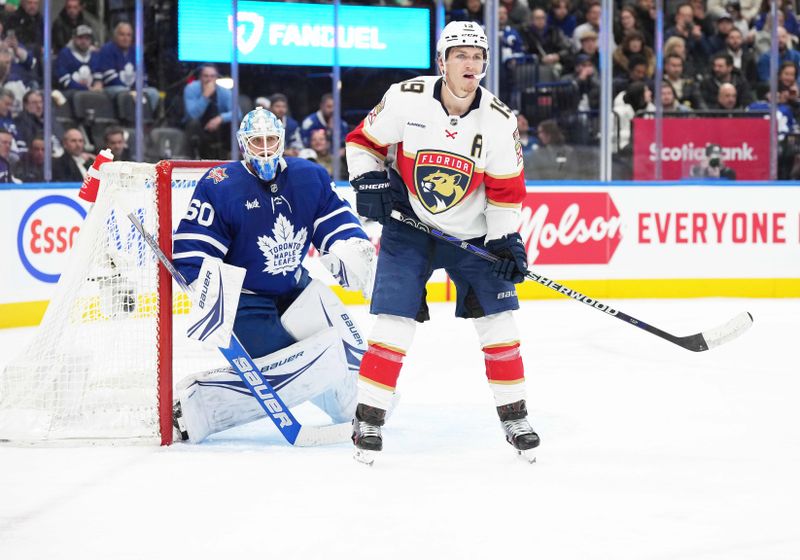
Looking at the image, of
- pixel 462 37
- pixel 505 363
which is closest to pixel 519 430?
pixel 505 363

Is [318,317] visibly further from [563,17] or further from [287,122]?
[563,17]

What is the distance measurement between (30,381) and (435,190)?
1.24 meters

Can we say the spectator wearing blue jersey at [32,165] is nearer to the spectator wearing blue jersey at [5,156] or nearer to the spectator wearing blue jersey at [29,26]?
the spectator wearing blue jersey at [5,156]

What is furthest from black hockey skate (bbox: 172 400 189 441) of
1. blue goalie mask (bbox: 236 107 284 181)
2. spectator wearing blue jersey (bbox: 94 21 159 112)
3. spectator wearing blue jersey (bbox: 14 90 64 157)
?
spectator wearing blue jersey (bbox: 94 21 159 112)

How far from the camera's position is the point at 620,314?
320 centimetres

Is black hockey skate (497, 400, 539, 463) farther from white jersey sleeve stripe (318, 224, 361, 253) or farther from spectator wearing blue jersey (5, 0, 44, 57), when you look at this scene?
spectator wearing blue jersey (5, 0, 44, 57)

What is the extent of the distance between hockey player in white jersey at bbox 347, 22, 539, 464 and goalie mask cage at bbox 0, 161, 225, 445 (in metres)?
0.59

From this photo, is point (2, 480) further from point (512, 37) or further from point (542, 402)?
point (512, 37)

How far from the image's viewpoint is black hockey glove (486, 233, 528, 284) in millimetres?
2992

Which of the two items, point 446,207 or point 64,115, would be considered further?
point 64,115

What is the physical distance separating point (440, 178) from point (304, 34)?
4.29 meters

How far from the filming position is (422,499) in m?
2.66

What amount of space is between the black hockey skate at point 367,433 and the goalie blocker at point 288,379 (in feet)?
0.93

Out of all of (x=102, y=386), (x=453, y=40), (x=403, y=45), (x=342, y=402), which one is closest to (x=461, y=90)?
(x=453, y=40)
